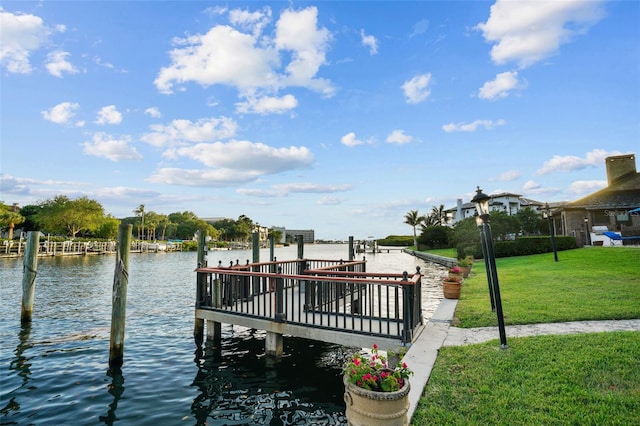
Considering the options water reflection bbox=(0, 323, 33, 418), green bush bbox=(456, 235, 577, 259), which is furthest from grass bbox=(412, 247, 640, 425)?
green bush bbox=(456, 235, 577, 259)

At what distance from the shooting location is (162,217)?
112812 millimetres

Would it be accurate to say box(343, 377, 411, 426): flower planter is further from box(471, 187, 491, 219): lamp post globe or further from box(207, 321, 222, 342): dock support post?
box(207, 321, 222, 342): dock support post

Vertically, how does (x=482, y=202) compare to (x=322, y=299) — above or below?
above

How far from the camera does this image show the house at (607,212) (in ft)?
102

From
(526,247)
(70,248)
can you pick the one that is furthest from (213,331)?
(70,248)

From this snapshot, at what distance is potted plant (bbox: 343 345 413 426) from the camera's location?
3566mm

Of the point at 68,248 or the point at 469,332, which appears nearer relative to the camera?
the point at 469,332

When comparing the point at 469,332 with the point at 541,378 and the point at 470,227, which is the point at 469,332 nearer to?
the point at 541,378

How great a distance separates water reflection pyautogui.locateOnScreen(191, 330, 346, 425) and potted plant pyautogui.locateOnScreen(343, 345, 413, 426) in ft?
7.18

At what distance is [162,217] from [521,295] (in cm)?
11718

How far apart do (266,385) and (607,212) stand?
39.3 meters

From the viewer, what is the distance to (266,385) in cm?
703

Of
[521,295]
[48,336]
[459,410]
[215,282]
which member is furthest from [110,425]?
[521,295]

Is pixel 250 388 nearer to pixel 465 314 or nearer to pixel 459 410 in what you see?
pixel 459 410
